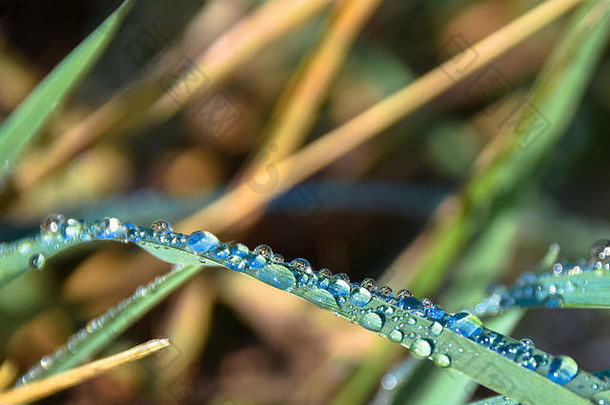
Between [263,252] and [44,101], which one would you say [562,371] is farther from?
[44,101]

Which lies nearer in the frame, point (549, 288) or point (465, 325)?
point (465, 325)

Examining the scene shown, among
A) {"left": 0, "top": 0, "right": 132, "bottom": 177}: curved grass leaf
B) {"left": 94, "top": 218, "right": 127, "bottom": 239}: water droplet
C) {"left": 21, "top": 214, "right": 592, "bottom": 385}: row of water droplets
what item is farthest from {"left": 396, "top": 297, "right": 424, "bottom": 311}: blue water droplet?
{"left": 0, "top": 0, "right": 132, "bottom": 177}: curved grass leaf

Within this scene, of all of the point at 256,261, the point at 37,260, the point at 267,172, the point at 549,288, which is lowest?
the point at 37,260

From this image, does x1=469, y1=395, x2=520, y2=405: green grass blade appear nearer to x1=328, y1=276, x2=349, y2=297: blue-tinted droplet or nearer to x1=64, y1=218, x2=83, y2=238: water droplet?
x1=328, y1=276, x2=349, y2=297: blue-tinted droplet

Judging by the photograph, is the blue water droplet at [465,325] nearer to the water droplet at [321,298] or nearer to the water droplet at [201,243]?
the water droplet at [321,298]

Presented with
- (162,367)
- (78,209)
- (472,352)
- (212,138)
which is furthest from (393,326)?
(212,138)

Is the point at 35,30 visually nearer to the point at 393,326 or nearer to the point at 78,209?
the point at 78,209

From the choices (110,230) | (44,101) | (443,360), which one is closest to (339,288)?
(443,360)
